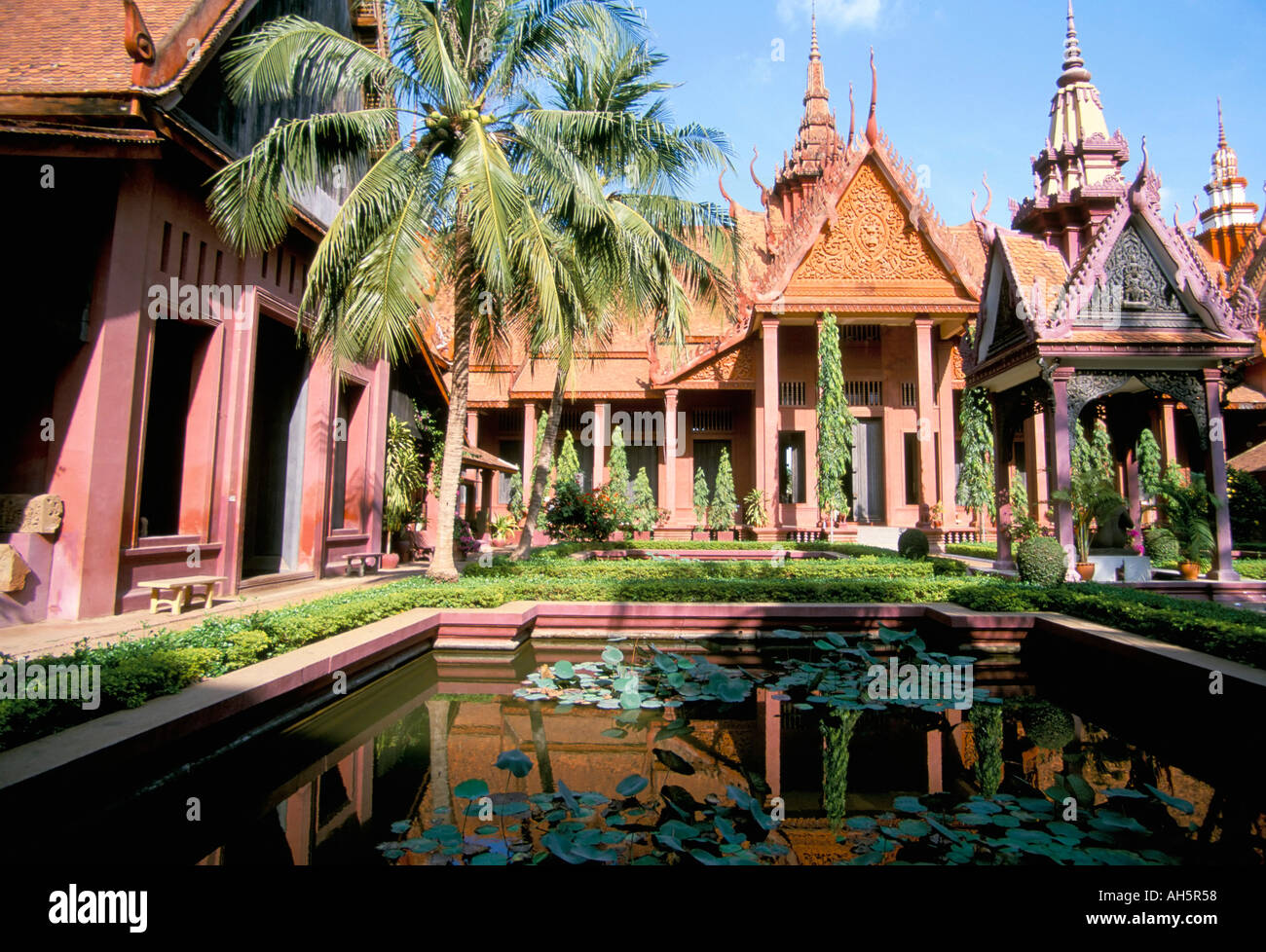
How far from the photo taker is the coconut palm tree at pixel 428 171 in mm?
7426

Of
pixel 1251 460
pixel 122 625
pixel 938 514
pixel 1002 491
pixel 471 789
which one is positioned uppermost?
pixel 1251 460

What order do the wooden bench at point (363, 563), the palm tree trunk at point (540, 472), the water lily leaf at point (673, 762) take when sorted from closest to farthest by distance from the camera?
the water lily leaf at point (673, 762) < the palm tree trunk at point (540, 472) < the wooden bench at point (363, 563)

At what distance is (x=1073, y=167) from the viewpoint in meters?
16.2

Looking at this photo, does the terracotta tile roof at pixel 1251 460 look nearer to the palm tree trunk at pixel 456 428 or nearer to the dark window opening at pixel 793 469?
the dark window opening at pixel 793 469

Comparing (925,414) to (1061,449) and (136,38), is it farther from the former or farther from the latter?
(136,38)

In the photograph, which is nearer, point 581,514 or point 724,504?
point 581,514

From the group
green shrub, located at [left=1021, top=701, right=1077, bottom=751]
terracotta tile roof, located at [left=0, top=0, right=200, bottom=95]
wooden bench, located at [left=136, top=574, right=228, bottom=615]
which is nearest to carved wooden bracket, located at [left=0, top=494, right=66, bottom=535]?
wooden bench, located at [left=136, top=574, right=228, bottom=615]

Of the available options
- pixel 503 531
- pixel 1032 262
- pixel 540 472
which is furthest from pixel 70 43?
pixel 1032 262

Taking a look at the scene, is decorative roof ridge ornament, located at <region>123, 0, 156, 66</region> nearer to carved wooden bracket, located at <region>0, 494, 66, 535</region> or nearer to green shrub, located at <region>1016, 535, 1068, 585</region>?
carved wooden bracket, located at <region>0, 494, 66, 535</region>

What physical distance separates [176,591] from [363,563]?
485 centimetres

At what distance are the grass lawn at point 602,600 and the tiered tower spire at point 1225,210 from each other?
26.6m

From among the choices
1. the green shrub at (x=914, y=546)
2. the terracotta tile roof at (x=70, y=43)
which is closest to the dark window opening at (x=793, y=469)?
the green shrub at (x=914, y=546)

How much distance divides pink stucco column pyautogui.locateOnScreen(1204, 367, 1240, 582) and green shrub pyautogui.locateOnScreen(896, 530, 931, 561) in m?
3.65

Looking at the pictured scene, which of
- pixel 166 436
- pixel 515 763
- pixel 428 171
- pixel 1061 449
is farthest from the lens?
pixel 166 436
